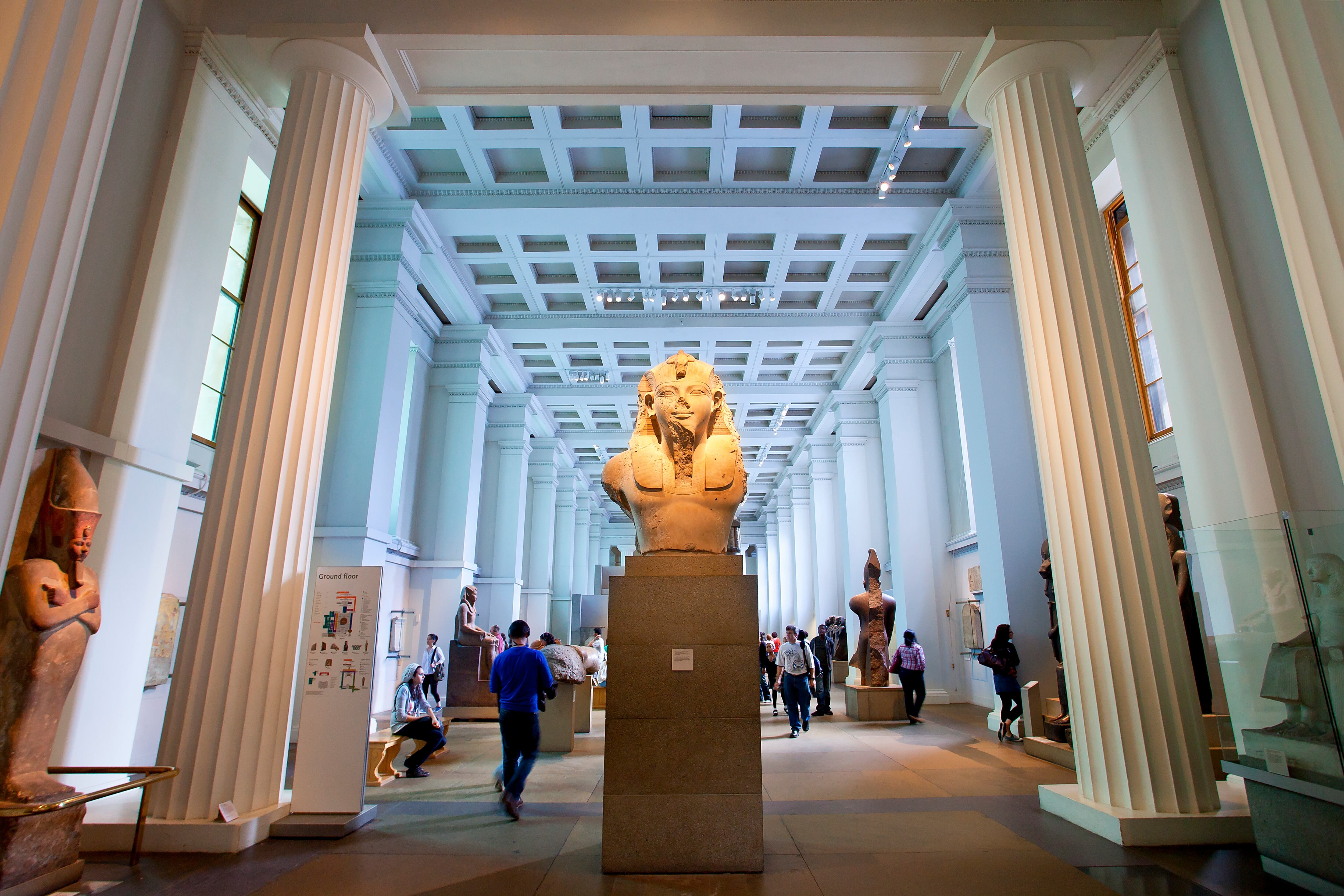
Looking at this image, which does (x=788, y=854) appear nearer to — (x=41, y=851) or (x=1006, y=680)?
(x=41, y=851)

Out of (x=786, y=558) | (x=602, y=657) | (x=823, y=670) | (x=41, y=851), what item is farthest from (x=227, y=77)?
(x=786, y=558)

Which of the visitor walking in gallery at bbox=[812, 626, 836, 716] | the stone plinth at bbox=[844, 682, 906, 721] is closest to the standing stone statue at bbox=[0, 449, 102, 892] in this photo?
the stone plinth at bbox=[844, 682, 906, 721]

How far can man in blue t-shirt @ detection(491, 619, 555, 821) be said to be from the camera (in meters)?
4.98

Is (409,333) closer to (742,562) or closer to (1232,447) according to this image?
(742,562)

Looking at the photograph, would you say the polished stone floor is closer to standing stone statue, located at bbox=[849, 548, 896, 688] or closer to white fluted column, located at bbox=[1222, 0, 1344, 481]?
white fluted column, located at bbox=[1222, 0, 1344, 481]

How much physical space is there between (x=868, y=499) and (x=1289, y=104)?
1315 centimetres

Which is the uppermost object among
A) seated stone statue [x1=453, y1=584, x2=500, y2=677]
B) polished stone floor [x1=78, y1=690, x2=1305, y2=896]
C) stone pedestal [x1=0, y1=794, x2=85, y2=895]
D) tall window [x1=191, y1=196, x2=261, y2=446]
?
→ tall window [x1=191, y1=196, x2=261, y2=446]

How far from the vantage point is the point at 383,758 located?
5.88 meters

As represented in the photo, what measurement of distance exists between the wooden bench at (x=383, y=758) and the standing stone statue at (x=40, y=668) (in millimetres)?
2353

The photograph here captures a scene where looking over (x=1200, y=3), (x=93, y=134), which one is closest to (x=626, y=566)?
(x=93, y=134)

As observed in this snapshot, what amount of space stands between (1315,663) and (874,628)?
7.41 metres

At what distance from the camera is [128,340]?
5.12m

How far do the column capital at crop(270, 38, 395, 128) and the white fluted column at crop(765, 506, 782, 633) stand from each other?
24871 mm

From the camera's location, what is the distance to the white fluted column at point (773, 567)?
29266mm
